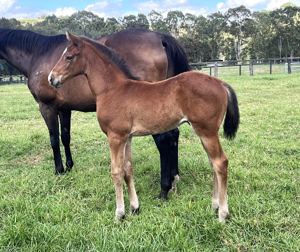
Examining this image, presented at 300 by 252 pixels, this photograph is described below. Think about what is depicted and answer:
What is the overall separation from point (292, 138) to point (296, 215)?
3007 mm

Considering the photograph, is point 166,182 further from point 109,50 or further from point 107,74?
point 109,50

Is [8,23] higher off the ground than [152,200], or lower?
higher

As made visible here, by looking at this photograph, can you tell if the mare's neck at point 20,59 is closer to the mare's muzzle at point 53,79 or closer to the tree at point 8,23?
the mare's muzzle at point 53,79

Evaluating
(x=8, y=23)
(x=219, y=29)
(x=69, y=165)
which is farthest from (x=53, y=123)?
(x=219, y=29)

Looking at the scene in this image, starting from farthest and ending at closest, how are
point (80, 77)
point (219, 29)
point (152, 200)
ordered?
point (219, 29) → point (80, 77) → point (152, 200)

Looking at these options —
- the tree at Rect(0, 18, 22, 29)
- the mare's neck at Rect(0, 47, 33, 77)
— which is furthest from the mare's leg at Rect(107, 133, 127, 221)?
the tree at Rect(0, 18, 22, 29)

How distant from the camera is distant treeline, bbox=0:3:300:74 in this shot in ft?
141

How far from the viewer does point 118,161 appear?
2.63m

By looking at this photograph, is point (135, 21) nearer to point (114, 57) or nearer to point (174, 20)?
point (174, 20)

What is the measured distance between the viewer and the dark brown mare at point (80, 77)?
3500mm

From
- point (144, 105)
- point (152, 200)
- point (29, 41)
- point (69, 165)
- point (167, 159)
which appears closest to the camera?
point (144, 105)

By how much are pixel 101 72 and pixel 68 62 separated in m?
0.36

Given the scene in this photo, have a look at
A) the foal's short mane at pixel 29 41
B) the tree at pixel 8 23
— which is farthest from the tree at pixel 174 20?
the foal's short mane at pixel 29 41

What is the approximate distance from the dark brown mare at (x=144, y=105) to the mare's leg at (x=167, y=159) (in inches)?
20.5
